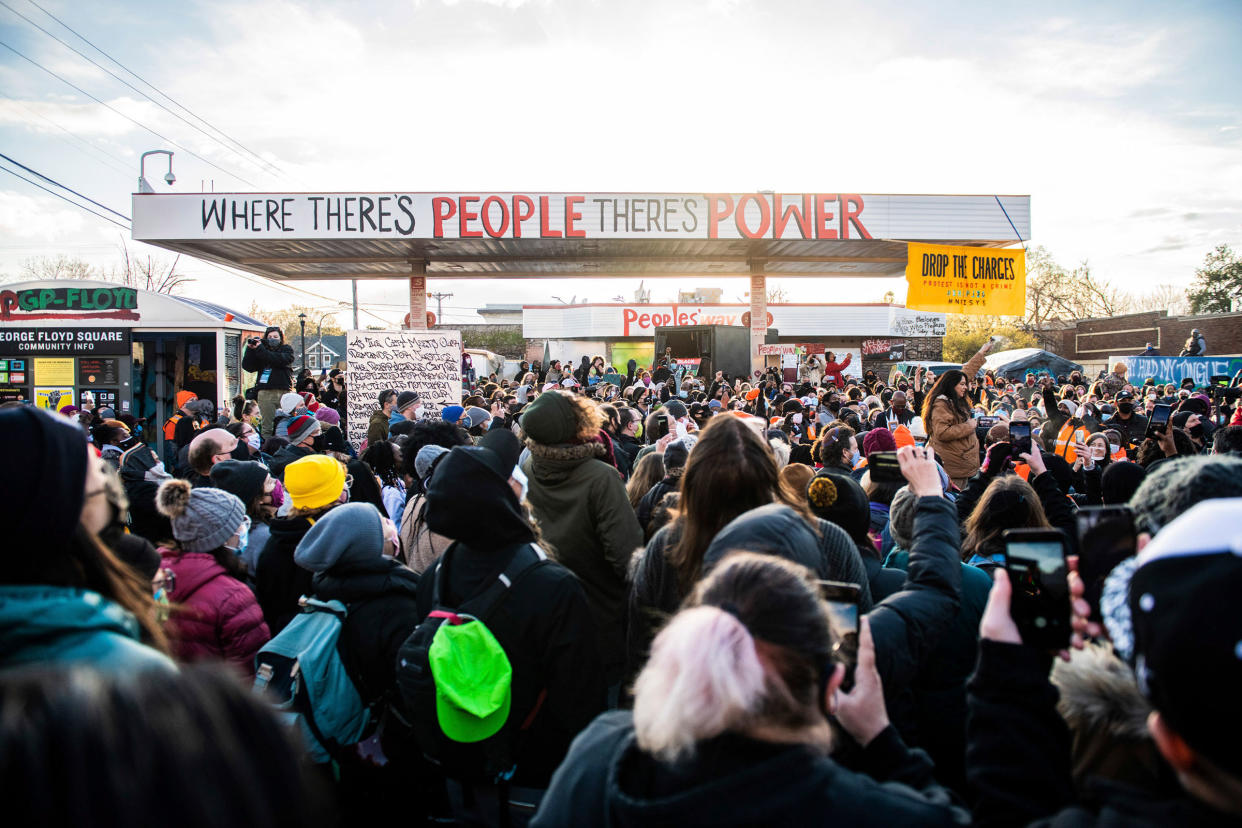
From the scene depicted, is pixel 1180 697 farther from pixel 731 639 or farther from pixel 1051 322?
pixel 1051 322

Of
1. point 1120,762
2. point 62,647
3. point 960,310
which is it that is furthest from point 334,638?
point 960,310

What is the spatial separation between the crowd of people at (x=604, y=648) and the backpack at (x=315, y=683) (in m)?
0.01

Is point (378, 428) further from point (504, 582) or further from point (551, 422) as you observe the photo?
point (504, 582)

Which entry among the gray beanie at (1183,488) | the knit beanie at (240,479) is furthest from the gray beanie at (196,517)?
the gray beanie at (1183,488)

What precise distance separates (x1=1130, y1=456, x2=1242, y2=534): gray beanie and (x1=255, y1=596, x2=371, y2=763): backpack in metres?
2.93

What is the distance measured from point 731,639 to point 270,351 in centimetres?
1135

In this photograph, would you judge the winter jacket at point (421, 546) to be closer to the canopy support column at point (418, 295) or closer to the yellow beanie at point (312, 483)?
the yellow beanie at point (312, 483)

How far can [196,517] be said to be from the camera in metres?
3.33

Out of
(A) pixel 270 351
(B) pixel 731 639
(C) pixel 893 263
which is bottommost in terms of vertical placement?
(B) pixel 731 639

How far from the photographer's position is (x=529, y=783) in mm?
2609

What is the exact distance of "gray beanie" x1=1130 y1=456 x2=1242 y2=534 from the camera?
6.14ft

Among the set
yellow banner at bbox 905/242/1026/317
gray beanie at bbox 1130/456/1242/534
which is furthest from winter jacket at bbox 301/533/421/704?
yellow banner at bbox 905/242/1026/317

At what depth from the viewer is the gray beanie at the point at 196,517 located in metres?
3.31

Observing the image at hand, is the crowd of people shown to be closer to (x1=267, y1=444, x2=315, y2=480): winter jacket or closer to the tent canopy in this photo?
→ (x1=267, y1=444, x2=315, y2=480): winter jacket
